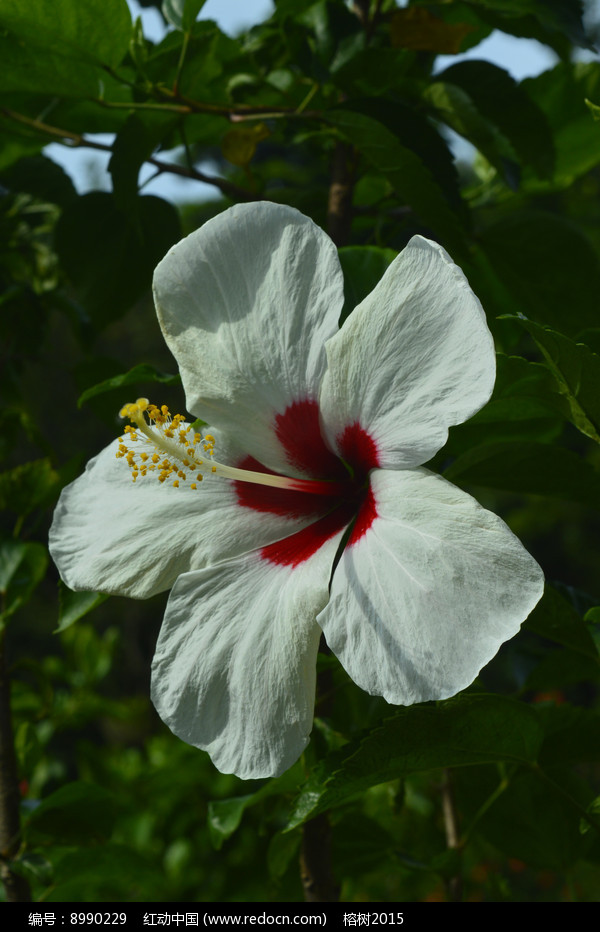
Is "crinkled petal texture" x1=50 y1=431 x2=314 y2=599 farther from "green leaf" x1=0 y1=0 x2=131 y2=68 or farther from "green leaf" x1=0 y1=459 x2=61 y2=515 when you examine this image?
"green leaf" x1=0 y1=0 x2=131 y2=68

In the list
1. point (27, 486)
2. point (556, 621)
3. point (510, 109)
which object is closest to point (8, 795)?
point (27, 486)

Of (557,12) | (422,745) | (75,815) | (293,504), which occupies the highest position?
(557,12)

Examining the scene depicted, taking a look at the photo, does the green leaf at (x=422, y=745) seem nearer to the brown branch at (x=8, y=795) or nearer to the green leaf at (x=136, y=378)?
the green leaf at (x=136, y=378)

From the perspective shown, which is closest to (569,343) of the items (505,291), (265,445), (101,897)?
(265,445)

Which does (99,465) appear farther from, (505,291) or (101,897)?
(101,897)

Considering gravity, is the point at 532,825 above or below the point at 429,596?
below

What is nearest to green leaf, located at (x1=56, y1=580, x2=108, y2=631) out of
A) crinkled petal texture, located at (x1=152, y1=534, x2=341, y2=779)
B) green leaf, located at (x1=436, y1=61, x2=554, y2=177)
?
crinkled petal texture, located at (x1=152, y1=534, x2=341, y2=779)

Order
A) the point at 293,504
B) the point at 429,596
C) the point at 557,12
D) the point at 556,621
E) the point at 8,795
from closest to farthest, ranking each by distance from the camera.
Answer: the point at 429,596
the point at 556,621
the point at 293,504
the point at 557,12
the point at 8,795

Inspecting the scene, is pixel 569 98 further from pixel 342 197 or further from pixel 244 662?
pixel 244 662

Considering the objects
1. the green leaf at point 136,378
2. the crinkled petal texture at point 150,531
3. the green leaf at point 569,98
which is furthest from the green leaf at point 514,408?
the green leaf at point 569,98
